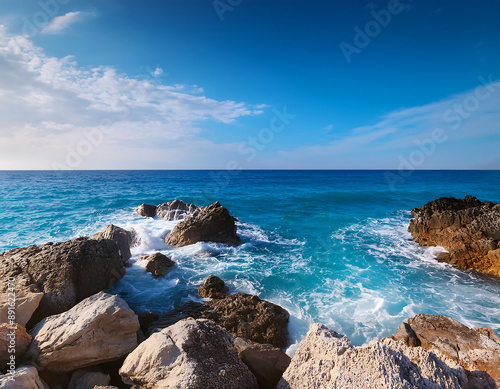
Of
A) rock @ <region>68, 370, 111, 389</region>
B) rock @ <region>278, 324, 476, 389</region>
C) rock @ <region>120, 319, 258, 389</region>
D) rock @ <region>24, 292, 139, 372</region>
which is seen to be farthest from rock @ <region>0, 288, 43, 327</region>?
rock @ <region>278, 324, 476, 389</region>

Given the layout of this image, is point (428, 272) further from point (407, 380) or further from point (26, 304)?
point (26, 304)

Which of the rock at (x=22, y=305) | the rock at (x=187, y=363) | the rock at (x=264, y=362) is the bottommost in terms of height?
the rock at (x=264, y=362)

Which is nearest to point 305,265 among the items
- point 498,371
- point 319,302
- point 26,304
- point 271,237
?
point 319,302

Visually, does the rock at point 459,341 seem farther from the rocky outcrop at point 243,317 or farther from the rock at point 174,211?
the rock at point 174,211

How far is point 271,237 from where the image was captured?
56.5 ft

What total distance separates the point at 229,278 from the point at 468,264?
11207 millimetres

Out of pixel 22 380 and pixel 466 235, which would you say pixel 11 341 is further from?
pixel 466 235

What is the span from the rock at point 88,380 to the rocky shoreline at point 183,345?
0.06 ft

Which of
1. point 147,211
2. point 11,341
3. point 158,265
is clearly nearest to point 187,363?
point 11,341

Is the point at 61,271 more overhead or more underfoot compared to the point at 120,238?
more overhead

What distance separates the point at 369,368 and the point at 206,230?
1283 centimetres

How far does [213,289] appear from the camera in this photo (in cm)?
924

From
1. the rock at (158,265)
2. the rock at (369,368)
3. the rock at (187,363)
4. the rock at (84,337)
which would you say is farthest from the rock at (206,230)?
the rock at (369,368)

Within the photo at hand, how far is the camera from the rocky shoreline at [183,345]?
335 centimetres
